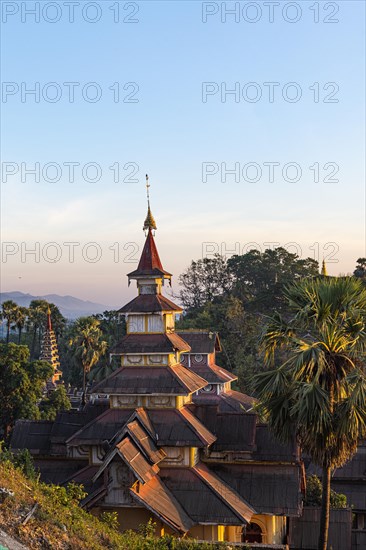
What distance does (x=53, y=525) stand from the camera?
36.2 feet

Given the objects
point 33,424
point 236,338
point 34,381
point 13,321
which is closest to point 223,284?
point 236,338

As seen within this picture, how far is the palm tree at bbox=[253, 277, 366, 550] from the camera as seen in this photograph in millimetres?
15594

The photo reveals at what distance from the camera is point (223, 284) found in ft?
270

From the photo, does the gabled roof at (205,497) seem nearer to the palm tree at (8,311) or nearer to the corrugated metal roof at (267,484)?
the corrugated metal roof at (267,484)

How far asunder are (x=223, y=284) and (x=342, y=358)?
2599 inches

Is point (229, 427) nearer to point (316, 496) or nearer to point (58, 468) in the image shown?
point (316, 496)

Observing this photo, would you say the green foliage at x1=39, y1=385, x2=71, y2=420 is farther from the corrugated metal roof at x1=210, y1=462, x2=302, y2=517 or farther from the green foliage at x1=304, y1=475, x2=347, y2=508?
the corrugated metal roof at x1=210, y1=462, x2=302, y2=517

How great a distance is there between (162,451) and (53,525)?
36.4 ft

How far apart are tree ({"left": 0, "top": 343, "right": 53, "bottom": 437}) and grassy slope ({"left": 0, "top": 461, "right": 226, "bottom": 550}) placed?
26950 mm

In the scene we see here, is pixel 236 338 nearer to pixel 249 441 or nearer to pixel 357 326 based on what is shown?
pixel 249 441

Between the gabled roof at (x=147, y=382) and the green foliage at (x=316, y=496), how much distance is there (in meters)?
6.34

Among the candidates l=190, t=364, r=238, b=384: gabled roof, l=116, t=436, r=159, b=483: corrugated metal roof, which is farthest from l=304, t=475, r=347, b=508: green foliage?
l=190, t=364, r=238, b=384: gabled roof

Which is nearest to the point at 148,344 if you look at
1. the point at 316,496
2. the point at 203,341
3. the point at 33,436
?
the point at 33,436

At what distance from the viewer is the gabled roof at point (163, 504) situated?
18.8m
